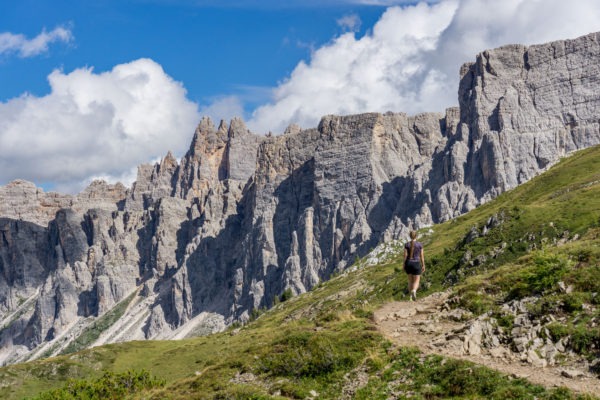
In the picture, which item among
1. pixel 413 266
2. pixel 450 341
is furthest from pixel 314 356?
pixel 413 266

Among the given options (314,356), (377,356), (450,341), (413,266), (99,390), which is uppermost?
(413,266)

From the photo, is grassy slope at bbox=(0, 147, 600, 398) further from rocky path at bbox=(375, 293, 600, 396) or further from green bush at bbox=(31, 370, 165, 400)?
green bush at bbox=(31, 370, 165, 400)

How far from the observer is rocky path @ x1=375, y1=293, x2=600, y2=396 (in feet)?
74.2

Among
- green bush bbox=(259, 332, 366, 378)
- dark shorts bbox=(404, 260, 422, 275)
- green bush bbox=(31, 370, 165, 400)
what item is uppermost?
dark shorts bbox=(404, 260, 422, 275)

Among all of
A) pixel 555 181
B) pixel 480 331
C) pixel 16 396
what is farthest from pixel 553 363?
pixel 16 396

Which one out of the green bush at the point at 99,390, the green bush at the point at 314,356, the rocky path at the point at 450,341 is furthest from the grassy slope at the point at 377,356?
the green bush at the point at 99,390

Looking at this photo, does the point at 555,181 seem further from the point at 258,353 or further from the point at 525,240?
the point at 258,353

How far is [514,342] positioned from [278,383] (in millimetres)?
11274

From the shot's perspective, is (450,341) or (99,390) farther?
(99,390)

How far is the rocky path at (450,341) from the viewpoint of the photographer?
22.6 meters

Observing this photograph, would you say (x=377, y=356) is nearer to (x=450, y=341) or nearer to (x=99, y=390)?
(x=450, y=341)

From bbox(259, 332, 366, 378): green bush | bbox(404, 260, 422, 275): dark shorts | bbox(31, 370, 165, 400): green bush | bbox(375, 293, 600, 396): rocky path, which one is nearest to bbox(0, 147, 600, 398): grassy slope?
bbox(259, 332, 366, 378): green bush

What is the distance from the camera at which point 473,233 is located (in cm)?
7544

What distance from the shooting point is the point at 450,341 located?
2750cm
